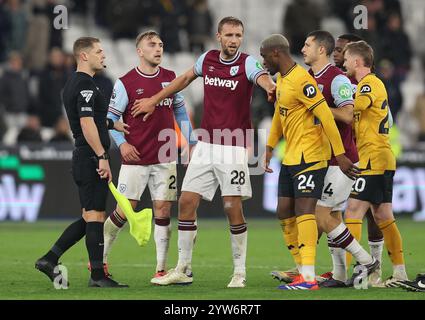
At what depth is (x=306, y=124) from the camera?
33.2ft

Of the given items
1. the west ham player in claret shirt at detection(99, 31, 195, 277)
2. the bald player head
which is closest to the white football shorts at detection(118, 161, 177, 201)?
the west ham player in claret shirt at detection(99, 31, 195, 277)

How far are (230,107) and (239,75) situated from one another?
32 centimetres

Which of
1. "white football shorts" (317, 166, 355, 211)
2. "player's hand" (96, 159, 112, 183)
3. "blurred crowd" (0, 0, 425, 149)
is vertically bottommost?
"white football shorts" (317, 166, 355, 211)

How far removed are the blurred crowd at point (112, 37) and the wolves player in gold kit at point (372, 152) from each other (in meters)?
9.28

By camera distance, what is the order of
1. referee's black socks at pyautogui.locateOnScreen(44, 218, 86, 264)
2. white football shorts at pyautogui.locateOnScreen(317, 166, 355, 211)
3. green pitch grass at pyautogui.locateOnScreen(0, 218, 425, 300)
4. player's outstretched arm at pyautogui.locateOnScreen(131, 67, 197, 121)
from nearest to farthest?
1. green pitch grass at pyautogui.locateOnScreen(0, 218, 425, 300)
2. referee's black socks at pyautogui.locateOnScreen(44, 218, 86, 264)
3. white football shorts at pyautogui.locateOnScreen(317, 166, 355, 211)
4. player's outstretched arm at pyautogui.locateOnScreen(131, 67, 197, 121)

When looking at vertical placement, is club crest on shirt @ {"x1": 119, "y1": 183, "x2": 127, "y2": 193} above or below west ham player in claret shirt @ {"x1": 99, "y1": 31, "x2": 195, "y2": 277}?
below

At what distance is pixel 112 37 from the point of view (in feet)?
75.6

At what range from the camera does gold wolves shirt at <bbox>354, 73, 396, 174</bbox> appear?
10625 mm

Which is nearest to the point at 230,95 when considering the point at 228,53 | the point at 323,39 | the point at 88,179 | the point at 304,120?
the point at 228,53

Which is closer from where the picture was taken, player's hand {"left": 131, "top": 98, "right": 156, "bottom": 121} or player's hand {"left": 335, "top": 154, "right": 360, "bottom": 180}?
player's hand {"left": 335, "top": 154, "right": 360, "bottom": 180}

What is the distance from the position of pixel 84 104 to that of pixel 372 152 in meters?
2.80

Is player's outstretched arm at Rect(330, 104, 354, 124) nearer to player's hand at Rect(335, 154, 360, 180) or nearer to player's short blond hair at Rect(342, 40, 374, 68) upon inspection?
player's hand at Rect(335, 154, 360, 180)

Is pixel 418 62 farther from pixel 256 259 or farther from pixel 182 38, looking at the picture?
pixel 256 259

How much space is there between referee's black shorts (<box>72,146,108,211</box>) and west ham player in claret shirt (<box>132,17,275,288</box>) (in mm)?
911
